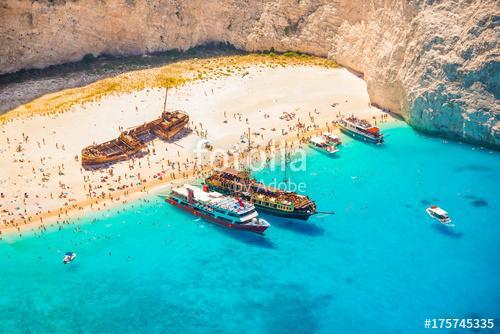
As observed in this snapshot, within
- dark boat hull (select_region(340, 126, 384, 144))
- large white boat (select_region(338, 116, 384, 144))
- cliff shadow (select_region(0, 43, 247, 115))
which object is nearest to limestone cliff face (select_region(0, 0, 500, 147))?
cliff shadow (select_region(0, 43, 247, 115))

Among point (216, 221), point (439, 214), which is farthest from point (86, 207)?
point (439, 214)

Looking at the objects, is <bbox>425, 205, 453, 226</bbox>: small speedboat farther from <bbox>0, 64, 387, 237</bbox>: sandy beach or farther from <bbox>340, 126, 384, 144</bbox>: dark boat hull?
<bbox>0, 64, 387, 237</bbox>: sandy beach

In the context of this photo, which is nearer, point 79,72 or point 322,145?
point 322,145

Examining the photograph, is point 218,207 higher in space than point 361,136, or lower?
lower

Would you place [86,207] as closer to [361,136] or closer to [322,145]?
[322,145]

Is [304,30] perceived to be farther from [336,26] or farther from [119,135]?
[119,135]

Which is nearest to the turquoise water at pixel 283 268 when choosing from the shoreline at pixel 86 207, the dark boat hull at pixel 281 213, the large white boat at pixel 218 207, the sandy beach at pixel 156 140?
the dark boat hull at pixel 281 213

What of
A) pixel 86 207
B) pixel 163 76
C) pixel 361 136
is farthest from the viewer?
pixel 163 76
